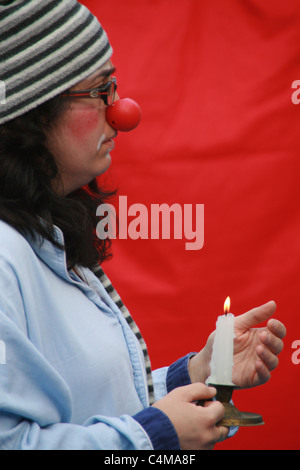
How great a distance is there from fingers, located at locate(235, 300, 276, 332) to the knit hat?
595mm

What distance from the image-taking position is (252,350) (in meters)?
1.26

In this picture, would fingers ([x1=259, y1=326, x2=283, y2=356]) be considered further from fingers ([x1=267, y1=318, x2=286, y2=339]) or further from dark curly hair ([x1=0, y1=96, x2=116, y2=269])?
dark curly hair ([x1=0, y1=96, x2=116, y2=269])

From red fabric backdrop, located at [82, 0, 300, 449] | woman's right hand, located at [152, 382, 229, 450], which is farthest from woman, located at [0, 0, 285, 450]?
red fabric backdrop, located at [82, 0, 300, 449]

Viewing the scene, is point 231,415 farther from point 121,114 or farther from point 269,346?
point 121,114

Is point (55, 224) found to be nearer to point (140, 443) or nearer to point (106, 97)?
point (106, 97)

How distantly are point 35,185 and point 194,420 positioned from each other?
1.69ft

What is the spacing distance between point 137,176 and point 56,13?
1.13 meters

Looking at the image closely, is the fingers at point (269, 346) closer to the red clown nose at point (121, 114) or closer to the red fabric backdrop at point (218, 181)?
the red clown nose at point (121, 114)

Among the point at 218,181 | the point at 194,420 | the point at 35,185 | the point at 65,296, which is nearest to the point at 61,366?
the point at 65,296

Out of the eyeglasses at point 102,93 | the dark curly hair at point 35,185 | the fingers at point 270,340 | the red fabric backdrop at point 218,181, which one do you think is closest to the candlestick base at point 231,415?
the fingers at point 270,340

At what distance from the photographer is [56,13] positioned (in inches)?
43.9

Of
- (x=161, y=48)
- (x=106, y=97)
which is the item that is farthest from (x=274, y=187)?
(x=106, y=97)

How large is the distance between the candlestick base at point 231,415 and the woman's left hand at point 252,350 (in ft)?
0.68
